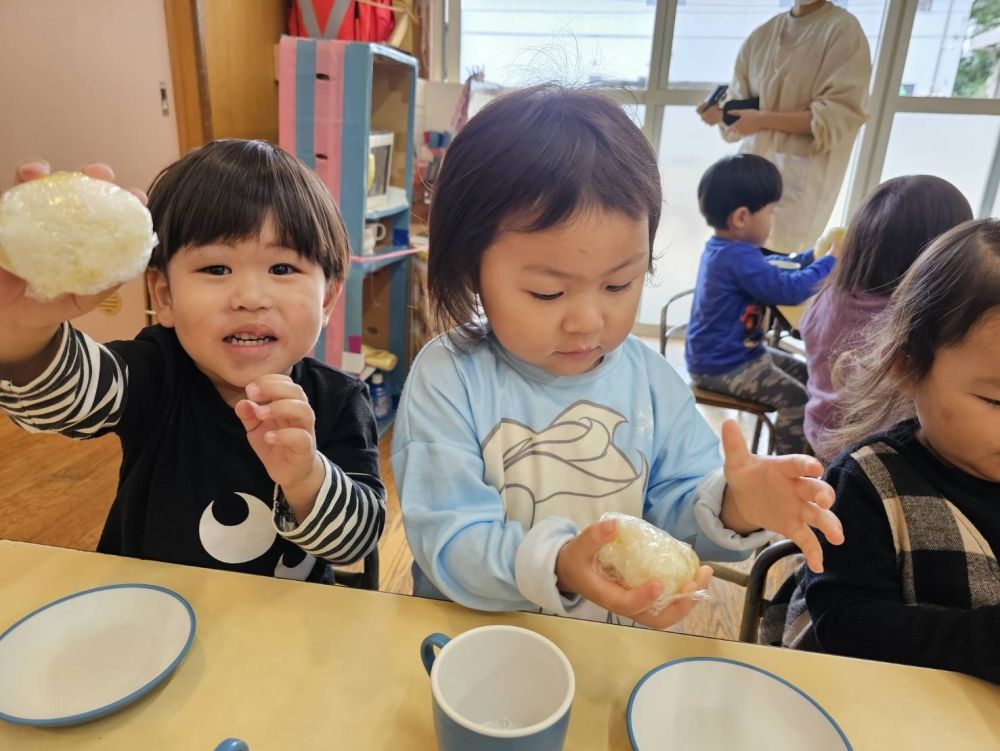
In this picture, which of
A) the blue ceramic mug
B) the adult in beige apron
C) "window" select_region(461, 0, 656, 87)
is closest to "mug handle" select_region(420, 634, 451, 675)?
the blue ceramic mug

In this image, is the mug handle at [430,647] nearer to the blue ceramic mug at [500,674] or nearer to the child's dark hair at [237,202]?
the blue ceramic mug at [500,674]

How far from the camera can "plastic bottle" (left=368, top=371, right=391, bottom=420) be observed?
9.37ft

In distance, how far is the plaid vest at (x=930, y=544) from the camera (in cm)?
86

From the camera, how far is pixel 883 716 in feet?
1.98

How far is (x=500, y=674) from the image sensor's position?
1.86 feet

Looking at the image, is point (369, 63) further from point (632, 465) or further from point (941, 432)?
point (941, 432)

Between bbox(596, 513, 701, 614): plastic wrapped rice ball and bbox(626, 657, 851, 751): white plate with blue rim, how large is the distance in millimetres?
71

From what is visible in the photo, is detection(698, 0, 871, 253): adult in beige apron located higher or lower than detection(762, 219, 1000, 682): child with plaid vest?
higher

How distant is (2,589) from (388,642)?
16.7 inches

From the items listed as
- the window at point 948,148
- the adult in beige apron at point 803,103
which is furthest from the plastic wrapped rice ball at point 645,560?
the window at point 948,148

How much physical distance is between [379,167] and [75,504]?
5.38 feet

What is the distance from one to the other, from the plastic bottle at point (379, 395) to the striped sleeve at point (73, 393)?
1.93 m

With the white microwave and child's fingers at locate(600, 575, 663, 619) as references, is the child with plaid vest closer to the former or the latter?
child's fingers at locate(600, 575, 663, 619)

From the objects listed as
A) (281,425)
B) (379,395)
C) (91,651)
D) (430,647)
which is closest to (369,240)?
(379,395)
